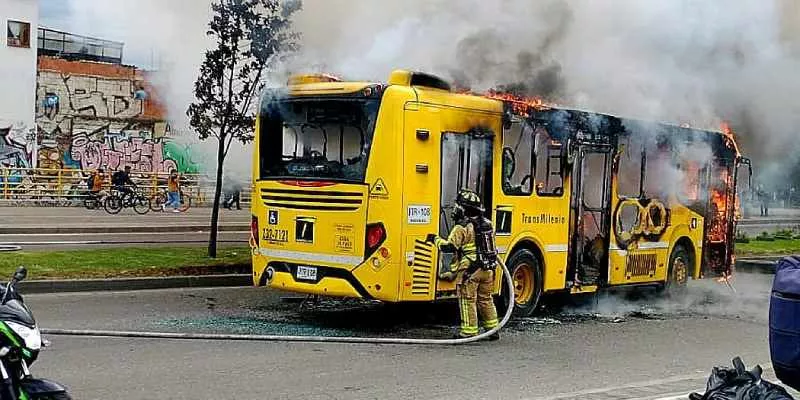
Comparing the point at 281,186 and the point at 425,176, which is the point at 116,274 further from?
the point at 425,176

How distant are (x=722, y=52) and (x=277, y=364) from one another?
8522 millimetres

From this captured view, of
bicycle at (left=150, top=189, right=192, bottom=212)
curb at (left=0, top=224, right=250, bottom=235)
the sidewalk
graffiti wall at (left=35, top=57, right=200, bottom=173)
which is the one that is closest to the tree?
curb at (left=0, top=224, right=250, bottom=235)

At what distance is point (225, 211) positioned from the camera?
105 ft

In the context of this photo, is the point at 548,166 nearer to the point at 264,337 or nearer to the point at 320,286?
the point at 320,286

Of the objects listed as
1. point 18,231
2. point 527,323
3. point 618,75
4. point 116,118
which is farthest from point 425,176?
point 116,118

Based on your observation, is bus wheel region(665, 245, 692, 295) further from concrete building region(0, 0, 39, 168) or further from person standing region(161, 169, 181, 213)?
concrete building region(0, 0, 39, 168)

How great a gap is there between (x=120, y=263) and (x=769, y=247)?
16.9m

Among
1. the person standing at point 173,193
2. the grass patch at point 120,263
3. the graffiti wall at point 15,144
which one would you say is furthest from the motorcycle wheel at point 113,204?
the grass patch at point 120,263

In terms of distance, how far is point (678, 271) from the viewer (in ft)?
47.8

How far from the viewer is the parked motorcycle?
4688 millimetres

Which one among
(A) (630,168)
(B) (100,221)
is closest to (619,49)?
(A) (630,168)

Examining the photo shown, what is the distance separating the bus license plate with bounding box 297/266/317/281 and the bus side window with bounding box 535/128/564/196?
298 cm

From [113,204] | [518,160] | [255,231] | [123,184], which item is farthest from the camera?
[123,184]

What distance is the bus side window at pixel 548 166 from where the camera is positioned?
11875mm
